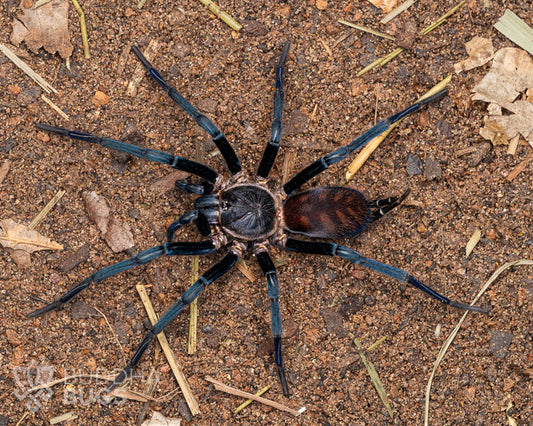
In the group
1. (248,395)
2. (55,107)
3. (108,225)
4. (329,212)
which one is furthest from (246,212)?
(55,107)

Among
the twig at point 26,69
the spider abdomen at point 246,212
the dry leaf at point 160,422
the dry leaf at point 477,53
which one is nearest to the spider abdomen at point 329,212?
the spider abdomen at point 246,212

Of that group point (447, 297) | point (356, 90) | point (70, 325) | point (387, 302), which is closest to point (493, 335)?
point (447, 297)

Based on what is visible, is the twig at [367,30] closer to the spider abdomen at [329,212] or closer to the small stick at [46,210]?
the spider abdomen at [329,212]

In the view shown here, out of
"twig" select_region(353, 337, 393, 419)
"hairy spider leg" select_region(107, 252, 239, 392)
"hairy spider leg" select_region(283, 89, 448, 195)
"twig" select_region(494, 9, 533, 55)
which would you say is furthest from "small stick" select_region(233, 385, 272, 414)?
"twig" select_region(494, 9, 533, 55)

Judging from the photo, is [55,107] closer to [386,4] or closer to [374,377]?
[386,4]

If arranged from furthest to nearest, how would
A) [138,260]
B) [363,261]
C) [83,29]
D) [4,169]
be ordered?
1. [83,29]
2. [4,169]
3. [363,261]
4. [138,260]

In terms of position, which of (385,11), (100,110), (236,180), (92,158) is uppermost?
(385,11)

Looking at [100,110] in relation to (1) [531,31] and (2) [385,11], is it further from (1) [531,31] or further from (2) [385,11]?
(1) [531,31]
